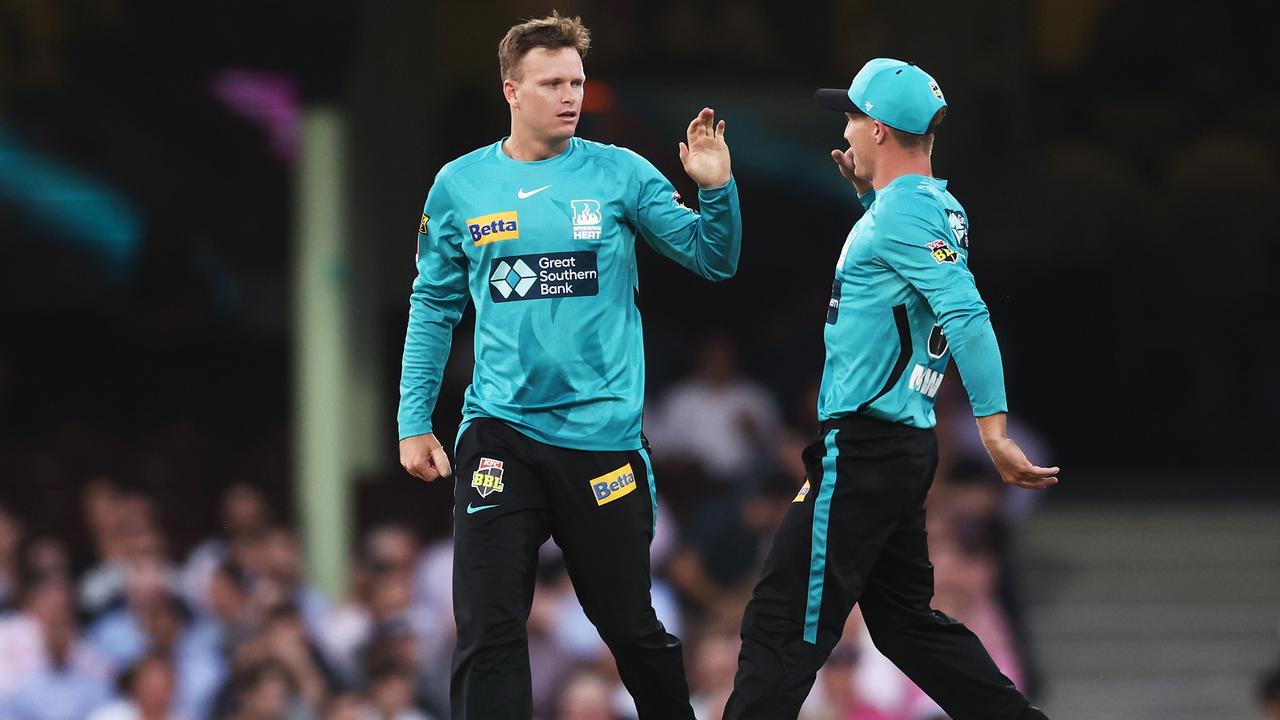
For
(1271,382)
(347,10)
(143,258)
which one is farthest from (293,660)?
(1271,382)

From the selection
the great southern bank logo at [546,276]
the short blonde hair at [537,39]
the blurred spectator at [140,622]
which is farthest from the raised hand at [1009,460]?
the blurred spectator at [140,622]

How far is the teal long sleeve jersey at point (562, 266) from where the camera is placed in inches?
183

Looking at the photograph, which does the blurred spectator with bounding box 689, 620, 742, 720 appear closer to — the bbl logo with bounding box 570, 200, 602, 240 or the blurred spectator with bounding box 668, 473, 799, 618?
the blurred spectator with bounding box 668, 473, 799, 618

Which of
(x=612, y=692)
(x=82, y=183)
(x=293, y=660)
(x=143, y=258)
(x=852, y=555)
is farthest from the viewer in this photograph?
(x=82, y=183)

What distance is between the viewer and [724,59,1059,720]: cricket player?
4469 millimetres

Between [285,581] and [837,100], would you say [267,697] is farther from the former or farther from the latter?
[837,100]

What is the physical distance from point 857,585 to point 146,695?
18.0 ft

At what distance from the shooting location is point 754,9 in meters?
13.5

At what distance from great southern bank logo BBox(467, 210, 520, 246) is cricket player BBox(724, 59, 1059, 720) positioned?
2.60 feet

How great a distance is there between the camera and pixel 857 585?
4.57m

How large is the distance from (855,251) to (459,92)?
919 centimetres

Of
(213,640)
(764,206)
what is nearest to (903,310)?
(213,640)

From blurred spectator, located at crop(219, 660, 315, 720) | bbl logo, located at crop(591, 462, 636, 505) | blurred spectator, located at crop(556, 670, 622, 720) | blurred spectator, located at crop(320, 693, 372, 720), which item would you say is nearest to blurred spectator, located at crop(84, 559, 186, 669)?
blurred spectator, located at crop(219, 660, 315, 720)

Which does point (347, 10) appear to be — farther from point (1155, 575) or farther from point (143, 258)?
point (1155, 575)
